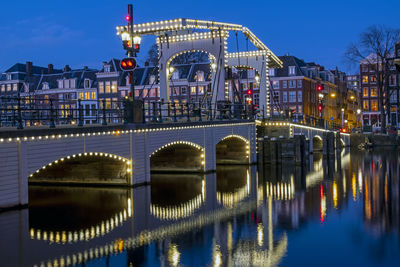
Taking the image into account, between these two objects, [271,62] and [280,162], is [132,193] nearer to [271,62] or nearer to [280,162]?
[280,162]

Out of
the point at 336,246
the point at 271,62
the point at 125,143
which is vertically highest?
the point at 271,62

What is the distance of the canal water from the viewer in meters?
11.1

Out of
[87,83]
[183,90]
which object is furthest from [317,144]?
[87,83]

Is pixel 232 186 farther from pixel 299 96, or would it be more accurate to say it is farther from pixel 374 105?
pixel 374 105

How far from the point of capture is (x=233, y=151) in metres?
32.3

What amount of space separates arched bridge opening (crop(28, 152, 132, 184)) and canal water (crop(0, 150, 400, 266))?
2.22 ft

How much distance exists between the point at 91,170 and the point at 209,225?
9397 millimetres

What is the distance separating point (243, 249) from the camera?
37.9ft

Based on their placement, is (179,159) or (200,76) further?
(200,76)

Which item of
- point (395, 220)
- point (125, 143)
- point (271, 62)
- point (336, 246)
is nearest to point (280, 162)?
point (271, 62)

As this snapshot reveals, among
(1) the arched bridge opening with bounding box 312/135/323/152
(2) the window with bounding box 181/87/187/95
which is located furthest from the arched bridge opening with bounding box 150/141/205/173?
(2) the window with bounding box 181/87/187/95

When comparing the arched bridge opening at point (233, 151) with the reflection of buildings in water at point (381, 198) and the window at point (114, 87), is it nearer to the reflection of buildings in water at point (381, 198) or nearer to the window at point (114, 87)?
the reflection of buildings in water at point (381, 198)

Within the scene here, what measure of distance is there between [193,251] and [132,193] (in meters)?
8.86

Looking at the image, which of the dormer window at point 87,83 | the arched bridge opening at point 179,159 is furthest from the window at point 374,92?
the arched bridge opening at point 179,159
